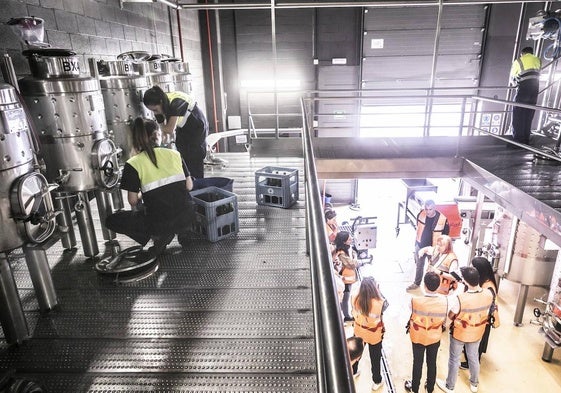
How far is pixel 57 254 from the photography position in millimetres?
3670

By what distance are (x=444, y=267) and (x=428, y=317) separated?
2.19 m

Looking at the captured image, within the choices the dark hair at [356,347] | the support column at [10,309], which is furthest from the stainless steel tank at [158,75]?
the dark hair at [356,347]

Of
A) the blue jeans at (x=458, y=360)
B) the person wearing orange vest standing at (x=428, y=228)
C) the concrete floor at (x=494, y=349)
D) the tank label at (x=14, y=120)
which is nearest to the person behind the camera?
the tank label at (x=14, y=120)

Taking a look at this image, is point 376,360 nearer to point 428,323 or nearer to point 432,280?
point 428,323

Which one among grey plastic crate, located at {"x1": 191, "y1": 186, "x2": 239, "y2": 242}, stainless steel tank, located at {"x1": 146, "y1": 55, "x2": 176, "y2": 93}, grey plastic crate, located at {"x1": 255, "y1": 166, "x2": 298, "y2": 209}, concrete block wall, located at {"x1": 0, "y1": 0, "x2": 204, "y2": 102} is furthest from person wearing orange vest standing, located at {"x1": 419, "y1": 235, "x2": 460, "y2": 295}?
concrete block wall, located at {"x1": 0, "y1": 0, "x2": 204, "y2": 102}

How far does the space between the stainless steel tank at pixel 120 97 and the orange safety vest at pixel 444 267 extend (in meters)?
5.56

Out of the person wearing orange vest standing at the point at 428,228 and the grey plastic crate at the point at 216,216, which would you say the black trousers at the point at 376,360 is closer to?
the person wearing orange vest standing at the point at 428,228

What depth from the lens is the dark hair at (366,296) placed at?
509cm

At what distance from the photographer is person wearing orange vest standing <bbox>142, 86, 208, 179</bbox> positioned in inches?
161

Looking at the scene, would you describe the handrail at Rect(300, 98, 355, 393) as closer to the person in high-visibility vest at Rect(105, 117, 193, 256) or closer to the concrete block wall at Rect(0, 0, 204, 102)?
the person in high-visibility vest at Rect(105, 117, 193, 256)

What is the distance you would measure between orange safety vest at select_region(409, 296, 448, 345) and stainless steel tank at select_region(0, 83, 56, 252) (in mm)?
4298

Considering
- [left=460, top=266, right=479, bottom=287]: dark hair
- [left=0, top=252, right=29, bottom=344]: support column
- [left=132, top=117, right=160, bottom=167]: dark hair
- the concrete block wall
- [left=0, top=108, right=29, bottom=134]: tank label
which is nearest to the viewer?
[left=0, top=108, right=29, bottom=134]: tank label

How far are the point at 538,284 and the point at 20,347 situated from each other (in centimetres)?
851

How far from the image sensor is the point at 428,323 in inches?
190
